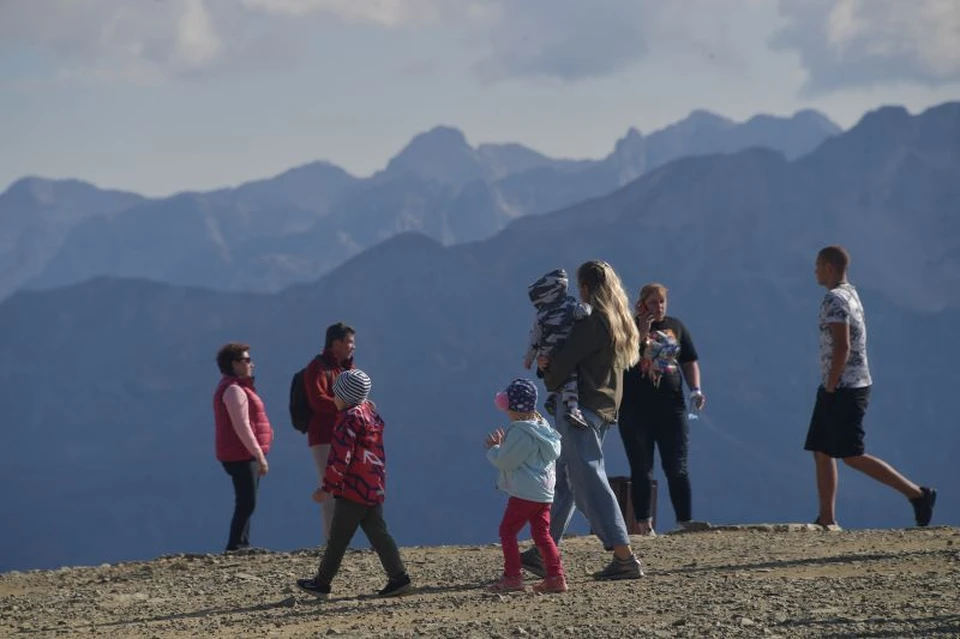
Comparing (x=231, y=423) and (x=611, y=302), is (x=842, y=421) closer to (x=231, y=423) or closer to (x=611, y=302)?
(x=611, y=302)

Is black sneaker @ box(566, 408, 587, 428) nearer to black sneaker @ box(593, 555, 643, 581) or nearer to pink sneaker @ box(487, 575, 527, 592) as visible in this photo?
black sneaker @ box(593, 555, 643, 581)

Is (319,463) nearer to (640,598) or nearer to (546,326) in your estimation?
(546,326)

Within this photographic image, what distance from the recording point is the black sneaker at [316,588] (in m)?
9.70

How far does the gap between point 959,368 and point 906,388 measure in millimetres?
7287

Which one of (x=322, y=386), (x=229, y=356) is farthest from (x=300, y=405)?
(x=229, y=356)

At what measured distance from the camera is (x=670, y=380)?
12.4 metres

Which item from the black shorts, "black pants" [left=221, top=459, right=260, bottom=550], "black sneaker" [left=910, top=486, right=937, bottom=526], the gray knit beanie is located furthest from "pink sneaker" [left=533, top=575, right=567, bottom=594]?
"black pants" [left=221, top=459, right=260, bottom=550]

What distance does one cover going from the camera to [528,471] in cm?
938

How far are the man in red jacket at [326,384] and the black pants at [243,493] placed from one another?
147 cm

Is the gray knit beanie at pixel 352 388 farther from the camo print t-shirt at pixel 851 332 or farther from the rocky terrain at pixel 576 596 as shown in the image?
the camo print t-shirt at pixel 851 332

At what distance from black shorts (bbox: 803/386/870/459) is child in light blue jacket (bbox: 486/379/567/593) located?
3330 millimetres

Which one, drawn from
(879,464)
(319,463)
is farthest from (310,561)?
(879,464)

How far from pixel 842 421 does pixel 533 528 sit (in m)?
3.57

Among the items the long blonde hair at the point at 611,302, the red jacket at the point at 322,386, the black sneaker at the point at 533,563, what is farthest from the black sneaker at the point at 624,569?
the red jacket at the point at 322,386
